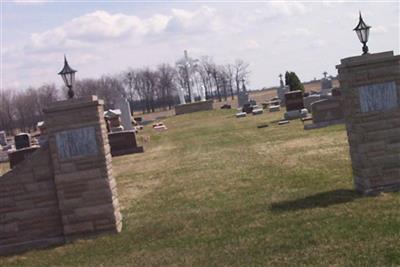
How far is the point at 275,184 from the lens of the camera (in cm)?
1151

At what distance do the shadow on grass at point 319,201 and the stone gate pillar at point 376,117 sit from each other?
1.08ft

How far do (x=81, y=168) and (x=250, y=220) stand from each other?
9.24 ft

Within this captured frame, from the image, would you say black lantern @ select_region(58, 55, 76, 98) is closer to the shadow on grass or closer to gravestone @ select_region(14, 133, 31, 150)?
the shadow on grass

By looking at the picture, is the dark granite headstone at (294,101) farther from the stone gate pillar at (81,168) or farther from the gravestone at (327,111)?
the stone gate pillar at (81,168)

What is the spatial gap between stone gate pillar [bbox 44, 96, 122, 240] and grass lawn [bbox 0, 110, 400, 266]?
36 cm

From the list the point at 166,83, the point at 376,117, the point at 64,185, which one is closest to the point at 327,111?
the point at 376,117

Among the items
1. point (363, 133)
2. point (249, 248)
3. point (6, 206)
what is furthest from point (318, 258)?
point (6, 206)

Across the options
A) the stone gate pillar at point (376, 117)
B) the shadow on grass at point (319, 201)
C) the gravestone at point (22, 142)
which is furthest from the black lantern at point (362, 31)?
the gravestone at point (22, 142)

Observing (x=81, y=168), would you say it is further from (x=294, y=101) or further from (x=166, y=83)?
(x=166, y=83)

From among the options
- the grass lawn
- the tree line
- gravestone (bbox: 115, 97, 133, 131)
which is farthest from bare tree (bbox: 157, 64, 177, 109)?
the grass lawn

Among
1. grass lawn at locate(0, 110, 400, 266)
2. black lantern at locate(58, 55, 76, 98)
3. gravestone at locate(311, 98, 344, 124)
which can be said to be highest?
black lantern at locate(58, 55, 76, 98)

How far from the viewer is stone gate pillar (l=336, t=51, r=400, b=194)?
928 centimetres

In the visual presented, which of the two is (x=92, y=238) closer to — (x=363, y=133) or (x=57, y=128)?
(x=57, y=128)

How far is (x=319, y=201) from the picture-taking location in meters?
9.20
